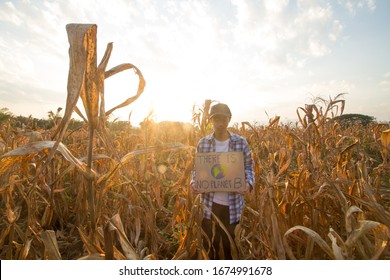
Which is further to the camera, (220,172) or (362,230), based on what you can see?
(220,172)

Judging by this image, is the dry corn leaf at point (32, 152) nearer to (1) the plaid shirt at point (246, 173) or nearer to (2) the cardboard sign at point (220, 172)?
(2) the cardboard sign at point (220, 172)

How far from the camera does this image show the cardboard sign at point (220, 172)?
1605 mm

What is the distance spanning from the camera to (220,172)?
5.36ft

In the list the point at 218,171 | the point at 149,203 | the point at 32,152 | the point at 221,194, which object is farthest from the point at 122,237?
the point at 149,203

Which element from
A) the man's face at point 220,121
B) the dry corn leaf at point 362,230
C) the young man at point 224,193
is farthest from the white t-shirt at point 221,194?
the dry corn leaf at point 362,230

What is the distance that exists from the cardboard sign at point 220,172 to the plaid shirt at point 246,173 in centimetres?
14

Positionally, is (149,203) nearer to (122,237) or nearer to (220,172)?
(220,172)

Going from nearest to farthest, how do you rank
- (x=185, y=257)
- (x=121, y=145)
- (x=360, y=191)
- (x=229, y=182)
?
(x=185, y=257), (x=229, y=182), (x=360, y=191), (x=121, y=145)

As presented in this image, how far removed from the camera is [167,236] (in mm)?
2299

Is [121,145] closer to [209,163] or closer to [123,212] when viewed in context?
[123,212]

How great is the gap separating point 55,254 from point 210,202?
3.77ft

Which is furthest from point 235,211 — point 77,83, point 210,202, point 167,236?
point 77,83

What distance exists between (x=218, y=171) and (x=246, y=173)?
257mm

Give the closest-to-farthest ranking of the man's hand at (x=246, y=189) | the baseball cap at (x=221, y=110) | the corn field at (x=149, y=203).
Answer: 1. the corn field at (x=149, y=203)
2. the man's hand at (x=246, y=189)
3. the baseball cap at (x=221, y=110)
